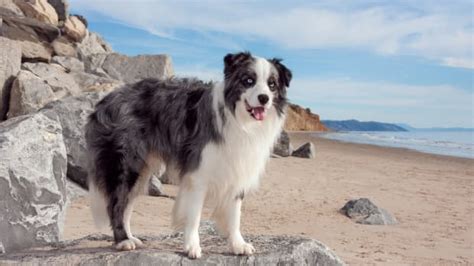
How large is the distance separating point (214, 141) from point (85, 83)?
1171cm

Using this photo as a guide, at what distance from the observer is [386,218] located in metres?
10.2

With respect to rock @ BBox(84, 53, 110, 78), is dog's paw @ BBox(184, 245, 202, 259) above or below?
below

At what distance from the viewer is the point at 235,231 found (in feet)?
16.2

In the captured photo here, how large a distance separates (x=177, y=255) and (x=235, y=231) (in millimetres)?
529

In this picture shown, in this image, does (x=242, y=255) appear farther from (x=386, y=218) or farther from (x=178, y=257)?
(x=386, y=218)

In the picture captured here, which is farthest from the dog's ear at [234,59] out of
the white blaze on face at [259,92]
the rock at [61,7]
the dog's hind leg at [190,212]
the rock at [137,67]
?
the rock at [61,7]

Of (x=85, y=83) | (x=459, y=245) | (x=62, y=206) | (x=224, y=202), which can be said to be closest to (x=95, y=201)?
(x=62, y=206)

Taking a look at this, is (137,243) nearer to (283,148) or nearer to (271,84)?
(271,84)

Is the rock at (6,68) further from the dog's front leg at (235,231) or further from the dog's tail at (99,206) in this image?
the dog's front leg at (235,231)

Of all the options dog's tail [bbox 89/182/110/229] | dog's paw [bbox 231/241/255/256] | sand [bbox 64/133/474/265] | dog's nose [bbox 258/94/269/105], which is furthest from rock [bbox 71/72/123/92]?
dog's nose [bbox 258/94/269/105]

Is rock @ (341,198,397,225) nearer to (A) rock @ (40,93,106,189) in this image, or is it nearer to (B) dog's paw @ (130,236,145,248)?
(A) rock @ (40,93,106,189)

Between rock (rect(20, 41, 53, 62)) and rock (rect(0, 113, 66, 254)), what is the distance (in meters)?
11.8

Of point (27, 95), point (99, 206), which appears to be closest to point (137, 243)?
point (99, 206)

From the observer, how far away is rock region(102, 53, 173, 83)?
17906mm
